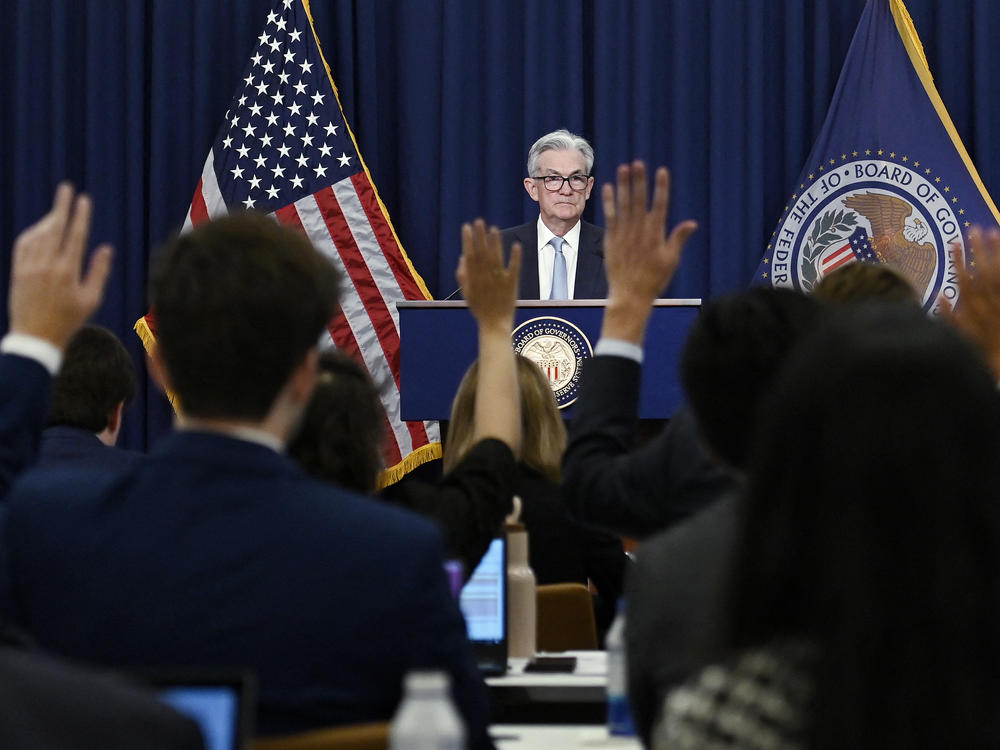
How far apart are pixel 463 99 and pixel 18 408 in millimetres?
6087

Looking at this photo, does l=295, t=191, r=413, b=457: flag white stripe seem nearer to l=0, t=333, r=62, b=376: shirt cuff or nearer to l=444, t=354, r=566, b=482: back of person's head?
l=444, t=354, r=566, b=482: back of person's head

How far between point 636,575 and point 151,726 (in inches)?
32.1

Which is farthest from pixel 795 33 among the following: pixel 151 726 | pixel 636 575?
pixel 151 726

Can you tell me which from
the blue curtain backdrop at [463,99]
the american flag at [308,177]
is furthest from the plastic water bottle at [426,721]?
the blue curtain backdrop at [463,99]

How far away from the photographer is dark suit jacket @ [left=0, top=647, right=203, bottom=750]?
0.61 m

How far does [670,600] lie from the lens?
1.37 m

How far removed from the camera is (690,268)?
7.44 metres

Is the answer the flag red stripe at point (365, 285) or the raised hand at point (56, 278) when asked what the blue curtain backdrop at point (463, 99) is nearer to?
the flag red stripe at point (365, 285)

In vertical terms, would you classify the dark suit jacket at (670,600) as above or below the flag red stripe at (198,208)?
below

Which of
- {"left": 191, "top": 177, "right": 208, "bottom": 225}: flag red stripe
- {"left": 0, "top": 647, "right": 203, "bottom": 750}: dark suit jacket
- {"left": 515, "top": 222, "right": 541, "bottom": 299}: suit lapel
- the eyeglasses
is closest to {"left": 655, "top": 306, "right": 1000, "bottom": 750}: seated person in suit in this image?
{"left": 0, "top": 647, "right": 203, "bottom": 750}: dark suit jacket

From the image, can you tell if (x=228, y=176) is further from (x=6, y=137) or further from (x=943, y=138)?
(x=943, y=138)

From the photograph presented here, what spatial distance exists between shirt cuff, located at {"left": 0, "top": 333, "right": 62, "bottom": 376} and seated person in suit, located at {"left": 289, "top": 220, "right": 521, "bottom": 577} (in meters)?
0.41

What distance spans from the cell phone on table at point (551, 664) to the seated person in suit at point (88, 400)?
3.52ft

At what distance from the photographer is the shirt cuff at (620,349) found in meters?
2.11
